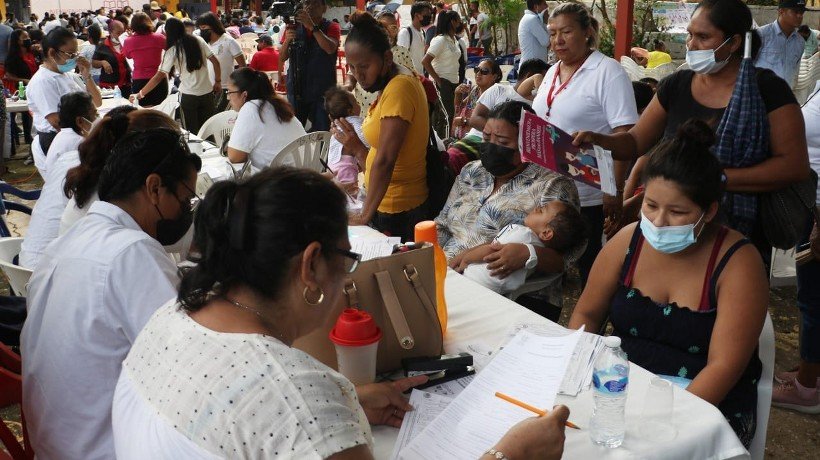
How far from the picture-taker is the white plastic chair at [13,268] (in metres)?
2.69

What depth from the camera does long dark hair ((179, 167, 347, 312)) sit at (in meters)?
1.19

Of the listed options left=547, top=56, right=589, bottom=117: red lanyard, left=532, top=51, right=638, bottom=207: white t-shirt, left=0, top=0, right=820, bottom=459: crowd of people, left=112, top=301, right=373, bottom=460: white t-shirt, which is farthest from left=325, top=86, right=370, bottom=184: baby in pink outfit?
left=112, top=301, right=373, bottom=460: white t-shirt

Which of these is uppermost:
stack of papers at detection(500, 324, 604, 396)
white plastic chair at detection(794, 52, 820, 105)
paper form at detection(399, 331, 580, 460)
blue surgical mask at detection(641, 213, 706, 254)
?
blue surgical mask at detection(641, 213, 706, 254)

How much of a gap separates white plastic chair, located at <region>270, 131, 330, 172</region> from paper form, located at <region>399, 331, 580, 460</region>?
287cm

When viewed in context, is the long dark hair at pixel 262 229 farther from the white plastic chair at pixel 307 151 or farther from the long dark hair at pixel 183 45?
the long dark hair at pixel 183 45

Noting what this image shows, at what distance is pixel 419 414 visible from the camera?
161cm

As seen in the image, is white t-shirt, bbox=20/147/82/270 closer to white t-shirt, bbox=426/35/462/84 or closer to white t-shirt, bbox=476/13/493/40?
white t-shirt, bbox=426/35/462/84

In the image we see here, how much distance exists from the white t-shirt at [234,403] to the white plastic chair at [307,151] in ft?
10.8

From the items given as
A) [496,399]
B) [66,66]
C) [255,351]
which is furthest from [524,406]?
[66,66]

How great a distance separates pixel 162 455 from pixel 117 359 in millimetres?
692

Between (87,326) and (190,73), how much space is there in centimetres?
591

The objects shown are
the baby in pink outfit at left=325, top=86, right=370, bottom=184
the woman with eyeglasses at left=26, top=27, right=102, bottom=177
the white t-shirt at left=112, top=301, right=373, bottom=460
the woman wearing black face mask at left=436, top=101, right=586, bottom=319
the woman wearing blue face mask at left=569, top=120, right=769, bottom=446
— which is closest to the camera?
the white t-shirt at left=112, top=301, right=373, bottom=460

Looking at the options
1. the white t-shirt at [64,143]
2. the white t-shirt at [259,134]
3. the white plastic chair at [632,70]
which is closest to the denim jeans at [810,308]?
the white t-shirt at [259,134]

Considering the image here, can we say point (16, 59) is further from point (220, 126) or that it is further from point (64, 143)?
point (64, 143)
